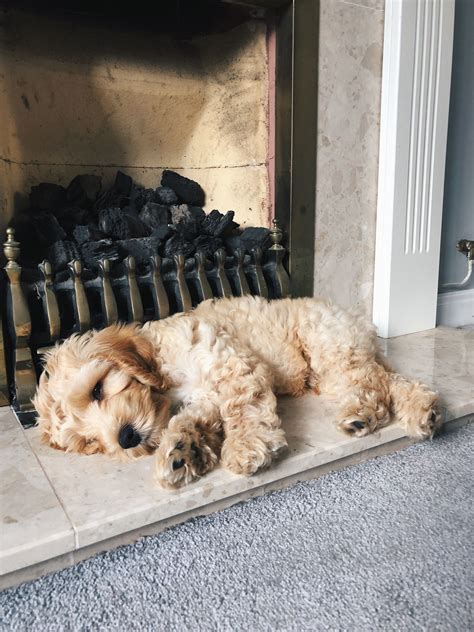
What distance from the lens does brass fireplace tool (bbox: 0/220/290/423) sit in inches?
78.0

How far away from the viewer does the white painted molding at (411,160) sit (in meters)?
2.69

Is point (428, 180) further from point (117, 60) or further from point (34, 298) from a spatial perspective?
point (34, 298)

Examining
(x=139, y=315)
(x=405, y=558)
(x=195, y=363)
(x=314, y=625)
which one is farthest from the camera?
(x=139, y=315)

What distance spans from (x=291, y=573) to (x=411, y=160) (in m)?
2.27

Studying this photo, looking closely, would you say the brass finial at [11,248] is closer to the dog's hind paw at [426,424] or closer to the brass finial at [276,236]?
the brass finial at [276,236]

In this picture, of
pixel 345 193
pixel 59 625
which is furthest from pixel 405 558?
pixel 345 193

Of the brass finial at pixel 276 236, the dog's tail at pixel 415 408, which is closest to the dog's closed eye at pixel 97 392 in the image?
the dog's tail at pixel 415 408

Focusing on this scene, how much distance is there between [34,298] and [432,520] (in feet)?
5.27

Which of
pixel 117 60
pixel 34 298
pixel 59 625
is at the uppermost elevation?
pixel 117 60

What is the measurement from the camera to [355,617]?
1.12 meters

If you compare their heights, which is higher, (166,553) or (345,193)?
(345,193)

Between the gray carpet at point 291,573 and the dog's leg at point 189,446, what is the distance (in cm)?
14

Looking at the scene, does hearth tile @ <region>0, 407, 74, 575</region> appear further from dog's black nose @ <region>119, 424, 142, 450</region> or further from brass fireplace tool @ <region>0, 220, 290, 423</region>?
brass fireplace tool @ <region>0, 220, 290, 423</region>

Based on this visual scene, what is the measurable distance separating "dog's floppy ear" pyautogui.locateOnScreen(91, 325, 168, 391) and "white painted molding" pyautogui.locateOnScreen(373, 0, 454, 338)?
166 centimetres
